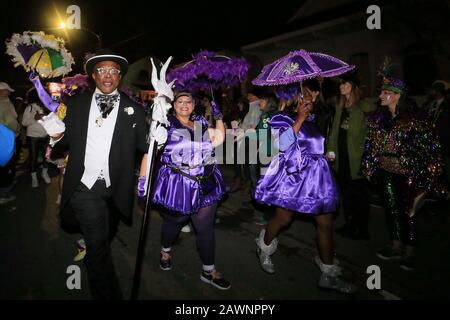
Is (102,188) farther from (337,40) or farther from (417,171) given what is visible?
(337,40)

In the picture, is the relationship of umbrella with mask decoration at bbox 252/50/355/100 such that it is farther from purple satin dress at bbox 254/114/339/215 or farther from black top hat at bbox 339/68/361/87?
black top hat at bbox 339/68/361/87

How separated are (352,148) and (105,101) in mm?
3305

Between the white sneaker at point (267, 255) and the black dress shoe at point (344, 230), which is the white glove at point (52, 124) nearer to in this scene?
the white sneaker at point (267, 255)

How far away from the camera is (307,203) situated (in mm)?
3357

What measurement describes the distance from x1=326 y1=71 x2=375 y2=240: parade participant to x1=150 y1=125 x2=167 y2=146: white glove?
243 centimetres

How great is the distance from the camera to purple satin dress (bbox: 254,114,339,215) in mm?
3361

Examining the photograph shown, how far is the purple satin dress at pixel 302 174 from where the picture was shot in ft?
11.0

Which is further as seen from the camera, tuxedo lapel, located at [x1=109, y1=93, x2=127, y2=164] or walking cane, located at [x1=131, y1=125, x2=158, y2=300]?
tuxedo lapel, located at [x1=109, y1=93, x2=127, y2=164]

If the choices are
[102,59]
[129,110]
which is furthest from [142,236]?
[102,59]

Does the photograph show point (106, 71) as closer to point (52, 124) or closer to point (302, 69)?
point (52, 124)

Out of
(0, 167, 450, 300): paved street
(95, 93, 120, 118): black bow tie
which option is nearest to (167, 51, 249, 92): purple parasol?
(95, 93, 120, 118): black bow tie
